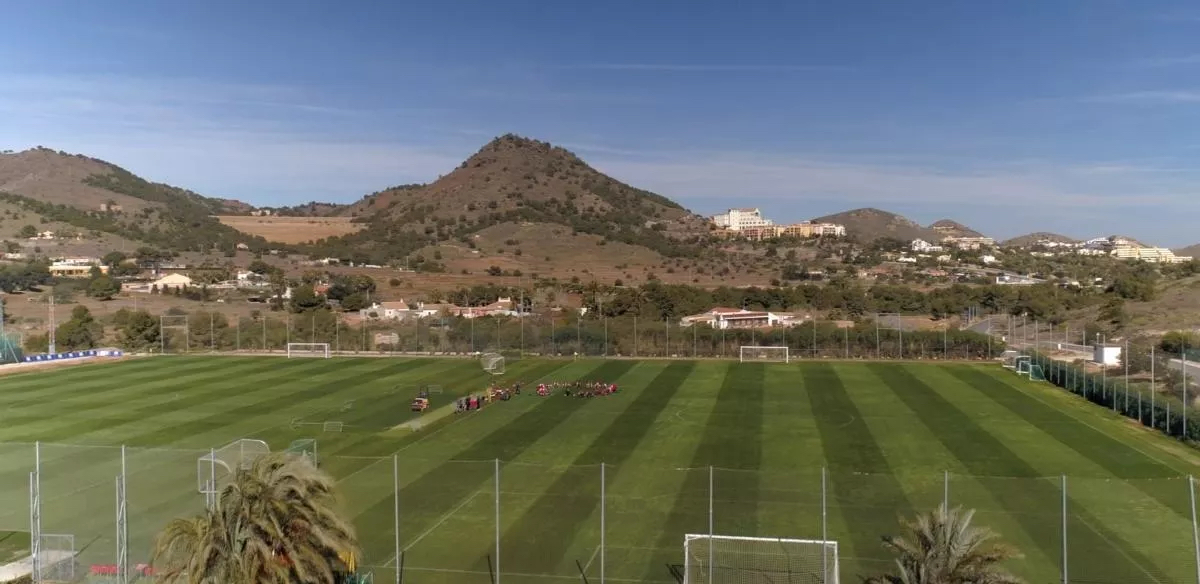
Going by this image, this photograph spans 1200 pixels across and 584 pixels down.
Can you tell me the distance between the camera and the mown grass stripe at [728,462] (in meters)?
18.4

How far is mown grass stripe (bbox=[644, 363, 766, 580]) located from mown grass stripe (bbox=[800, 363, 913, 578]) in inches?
83.2

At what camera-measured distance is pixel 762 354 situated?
2026 inches

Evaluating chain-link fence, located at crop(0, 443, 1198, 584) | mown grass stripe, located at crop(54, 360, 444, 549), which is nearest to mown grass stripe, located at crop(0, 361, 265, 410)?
mown grass stripe, located at crop(54, 360, 444, 549)

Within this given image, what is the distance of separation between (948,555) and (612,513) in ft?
31.7

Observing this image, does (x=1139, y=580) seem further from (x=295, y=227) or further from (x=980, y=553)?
(x=295, y=227)

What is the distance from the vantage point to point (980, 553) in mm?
11023

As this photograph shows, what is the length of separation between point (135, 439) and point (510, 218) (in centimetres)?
11825

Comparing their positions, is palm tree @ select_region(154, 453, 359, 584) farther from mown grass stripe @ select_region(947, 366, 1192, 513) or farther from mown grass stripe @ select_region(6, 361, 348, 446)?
mown grass stripe @ select_region(947, 366, 1192, 513)

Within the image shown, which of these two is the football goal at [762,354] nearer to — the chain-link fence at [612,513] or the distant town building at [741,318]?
the distant town building at [741,318]

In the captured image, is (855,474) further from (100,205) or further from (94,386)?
(100,205)

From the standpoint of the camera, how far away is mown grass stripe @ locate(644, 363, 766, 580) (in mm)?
18359

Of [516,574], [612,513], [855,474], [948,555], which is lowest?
[516,574]

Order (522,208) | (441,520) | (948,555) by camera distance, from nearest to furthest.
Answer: (948,555), (441,520), (522,208)

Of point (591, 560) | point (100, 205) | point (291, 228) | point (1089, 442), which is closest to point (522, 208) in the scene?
point (291, 228)
